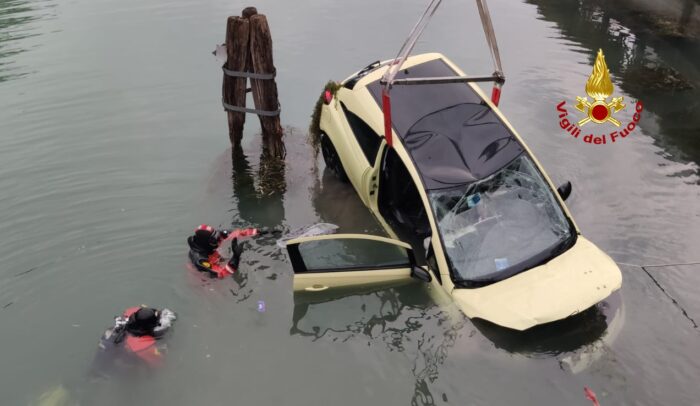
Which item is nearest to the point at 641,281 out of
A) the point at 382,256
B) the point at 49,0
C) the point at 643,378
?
the point at 643,378

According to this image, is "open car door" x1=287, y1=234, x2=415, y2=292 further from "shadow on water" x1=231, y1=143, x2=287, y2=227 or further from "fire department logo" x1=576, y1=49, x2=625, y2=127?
"fire department logo" x1=576, y1=49, x2=625, y2=127

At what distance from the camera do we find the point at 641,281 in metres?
6.88

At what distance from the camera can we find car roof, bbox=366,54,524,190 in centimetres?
639

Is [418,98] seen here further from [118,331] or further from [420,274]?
[118,331]

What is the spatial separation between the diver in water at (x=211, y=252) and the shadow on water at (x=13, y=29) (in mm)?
9126

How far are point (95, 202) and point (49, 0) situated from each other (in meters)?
13.3

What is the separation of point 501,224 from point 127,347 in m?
4.38

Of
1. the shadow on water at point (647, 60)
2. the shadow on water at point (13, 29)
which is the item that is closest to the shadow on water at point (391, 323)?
the shadow on water at point (647, 60)

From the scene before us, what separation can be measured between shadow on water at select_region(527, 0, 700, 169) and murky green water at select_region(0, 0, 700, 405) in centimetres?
8

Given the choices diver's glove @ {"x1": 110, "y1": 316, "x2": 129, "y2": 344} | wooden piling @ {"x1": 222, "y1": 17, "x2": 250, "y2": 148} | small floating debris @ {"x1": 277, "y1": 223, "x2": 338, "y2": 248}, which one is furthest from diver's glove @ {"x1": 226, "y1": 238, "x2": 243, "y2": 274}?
wooden piling @ {"x1": 222, "y1": 17, "x2": 250, "y2": 148}

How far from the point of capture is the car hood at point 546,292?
5.51 m

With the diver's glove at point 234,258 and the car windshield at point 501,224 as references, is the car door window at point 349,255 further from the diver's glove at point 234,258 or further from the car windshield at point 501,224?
the diver's glove at point 234,258

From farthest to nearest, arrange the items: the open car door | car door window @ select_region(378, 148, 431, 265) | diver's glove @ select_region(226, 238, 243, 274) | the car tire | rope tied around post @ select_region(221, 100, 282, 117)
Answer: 1. the car tire
2. rope tied around post @ select_region(221, 100, 282, 117)
3. car door window @ select_region(378, 148, 431, 265)
4. diver's glove @ select_region(226, 238, 243, 274)
5. the open car door

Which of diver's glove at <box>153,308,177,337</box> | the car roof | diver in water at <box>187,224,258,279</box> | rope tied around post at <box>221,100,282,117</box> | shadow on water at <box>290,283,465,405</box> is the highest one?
the car roof
